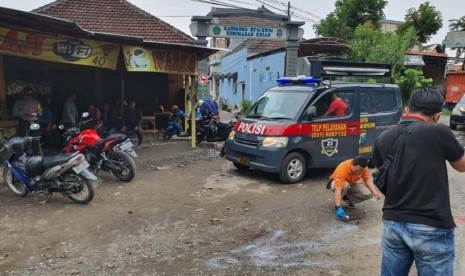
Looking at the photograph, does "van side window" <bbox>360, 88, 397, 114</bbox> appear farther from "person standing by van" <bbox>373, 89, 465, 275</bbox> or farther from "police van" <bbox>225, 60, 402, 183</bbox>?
"person standing by van" <bbox>373, 89, 465, 275</bbox>

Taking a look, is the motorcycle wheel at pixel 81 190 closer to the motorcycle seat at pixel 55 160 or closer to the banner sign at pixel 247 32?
the motorcycle seat at pixel 55 160

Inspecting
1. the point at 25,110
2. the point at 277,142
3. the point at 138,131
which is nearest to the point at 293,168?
the point at 277,142

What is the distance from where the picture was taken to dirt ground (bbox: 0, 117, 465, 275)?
414 centimetres

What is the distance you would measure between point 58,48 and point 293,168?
16.6 feet

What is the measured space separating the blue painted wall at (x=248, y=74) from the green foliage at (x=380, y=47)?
3.82 metres

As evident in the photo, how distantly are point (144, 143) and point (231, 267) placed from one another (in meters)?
8.65

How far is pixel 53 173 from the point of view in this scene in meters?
5.92

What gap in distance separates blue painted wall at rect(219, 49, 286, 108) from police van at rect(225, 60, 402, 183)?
1369 centimetres

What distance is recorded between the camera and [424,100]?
97.2 inches

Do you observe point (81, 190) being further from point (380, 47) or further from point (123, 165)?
point (380, 47)

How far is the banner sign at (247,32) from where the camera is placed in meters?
13.8

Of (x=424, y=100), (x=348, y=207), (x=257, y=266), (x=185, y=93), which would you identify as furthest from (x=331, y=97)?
(x=185, y=93)

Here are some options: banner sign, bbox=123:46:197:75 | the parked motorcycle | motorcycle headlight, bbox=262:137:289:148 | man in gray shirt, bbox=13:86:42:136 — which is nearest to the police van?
motorcycle headlight, bbox=262:137:289:148

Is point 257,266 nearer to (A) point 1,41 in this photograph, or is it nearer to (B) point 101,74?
(A) point 1,41
